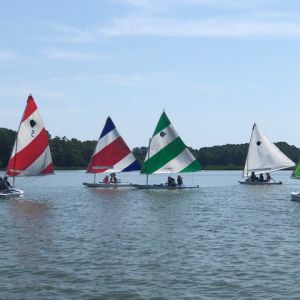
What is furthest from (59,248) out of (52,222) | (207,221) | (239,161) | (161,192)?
(239,161)

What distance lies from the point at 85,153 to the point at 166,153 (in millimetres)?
114964

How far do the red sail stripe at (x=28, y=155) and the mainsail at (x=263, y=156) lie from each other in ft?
93.3

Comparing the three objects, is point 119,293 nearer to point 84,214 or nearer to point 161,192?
point 84,214

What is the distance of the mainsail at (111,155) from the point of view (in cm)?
6081

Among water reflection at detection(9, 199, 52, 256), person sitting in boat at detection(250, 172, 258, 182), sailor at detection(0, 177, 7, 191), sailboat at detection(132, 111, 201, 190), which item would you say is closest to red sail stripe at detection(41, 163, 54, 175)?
water reflection at detection(9, 199, 52, 256)

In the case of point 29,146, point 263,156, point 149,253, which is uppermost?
point 263,156

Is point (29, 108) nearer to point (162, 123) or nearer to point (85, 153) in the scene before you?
point (162, 123)

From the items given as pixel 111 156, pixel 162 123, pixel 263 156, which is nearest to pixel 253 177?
pixel 263 156

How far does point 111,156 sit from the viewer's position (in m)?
60.9

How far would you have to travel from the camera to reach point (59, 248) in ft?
76.3

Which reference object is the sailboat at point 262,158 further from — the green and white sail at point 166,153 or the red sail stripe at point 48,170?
the red sail stripe at point 48,170

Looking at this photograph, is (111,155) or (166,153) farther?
(111,155)

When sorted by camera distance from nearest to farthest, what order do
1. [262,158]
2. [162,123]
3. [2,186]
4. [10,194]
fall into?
[10,194] → [2,186] → [162,123] → [262,158]

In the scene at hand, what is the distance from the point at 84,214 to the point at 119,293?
20.5 m
